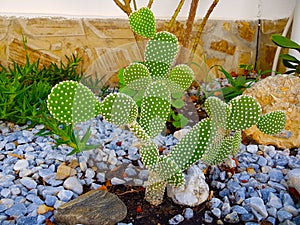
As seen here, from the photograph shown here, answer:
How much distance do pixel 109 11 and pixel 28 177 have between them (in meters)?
1.33

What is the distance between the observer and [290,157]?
1561 mm

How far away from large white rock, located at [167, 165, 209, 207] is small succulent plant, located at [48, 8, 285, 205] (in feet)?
0.17

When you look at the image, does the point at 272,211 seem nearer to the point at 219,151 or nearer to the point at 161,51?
the point at 219,151

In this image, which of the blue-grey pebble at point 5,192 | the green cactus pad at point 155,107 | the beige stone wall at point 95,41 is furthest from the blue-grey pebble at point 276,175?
the beige stone wall at point 95,41

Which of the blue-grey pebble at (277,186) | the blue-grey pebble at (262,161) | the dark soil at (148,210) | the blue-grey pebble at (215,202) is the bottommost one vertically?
the dark soil at (148,210)

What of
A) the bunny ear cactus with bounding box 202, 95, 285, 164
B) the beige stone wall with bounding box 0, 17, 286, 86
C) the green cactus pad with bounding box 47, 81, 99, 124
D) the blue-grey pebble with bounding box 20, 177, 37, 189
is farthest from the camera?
the beige stone wall with bounding box 0, 17, 286, 86

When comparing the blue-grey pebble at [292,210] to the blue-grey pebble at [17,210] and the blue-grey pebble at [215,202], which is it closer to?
the blue-grey pebble at [215,202]

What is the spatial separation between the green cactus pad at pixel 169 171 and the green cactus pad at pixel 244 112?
201 millimetres

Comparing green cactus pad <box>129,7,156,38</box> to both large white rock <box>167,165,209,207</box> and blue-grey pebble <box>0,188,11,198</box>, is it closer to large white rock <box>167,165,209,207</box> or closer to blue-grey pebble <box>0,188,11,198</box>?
large white rock <box>167,165,209,207</box>

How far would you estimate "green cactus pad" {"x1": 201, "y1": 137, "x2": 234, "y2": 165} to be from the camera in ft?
4.11

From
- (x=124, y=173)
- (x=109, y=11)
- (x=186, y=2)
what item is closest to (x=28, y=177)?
(x=124, y=173)

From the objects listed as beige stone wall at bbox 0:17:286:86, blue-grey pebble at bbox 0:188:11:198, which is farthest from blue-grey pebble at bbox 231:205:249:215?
beige stone wall at bbox 0:17:286:86

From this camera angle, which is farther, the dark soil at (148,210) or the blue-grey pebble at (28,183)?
the blue-grey pebble at (28,183)

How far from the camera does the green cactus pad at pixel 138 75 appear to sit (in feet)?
3.87
